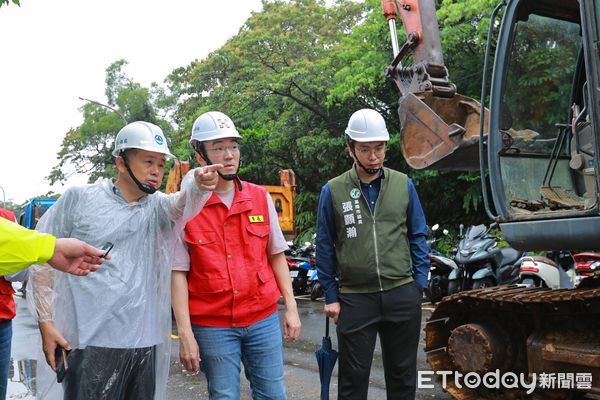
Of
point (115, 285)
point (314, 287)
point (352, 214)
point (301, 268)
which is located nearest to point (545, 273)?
point (352, 214)

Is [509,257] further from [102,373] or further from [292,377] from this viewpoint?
[102,373]

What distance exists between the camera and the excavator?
3.62 metres

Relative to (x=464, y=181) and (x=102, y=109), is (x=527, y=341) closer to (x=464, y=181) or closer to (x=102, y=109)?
(x=464, y=181)

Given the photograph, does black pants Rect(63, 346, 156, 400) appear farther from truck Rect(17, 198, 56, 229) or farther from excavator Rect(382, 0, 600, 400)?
truck Rect(17, 198, 56, 229)

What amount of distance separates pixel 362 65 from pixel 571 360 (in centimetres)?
1313

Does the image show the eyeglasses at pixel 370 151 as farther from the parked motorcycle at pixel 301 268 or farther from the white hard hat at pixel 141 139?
the parked motorcycle at pixel 301 268

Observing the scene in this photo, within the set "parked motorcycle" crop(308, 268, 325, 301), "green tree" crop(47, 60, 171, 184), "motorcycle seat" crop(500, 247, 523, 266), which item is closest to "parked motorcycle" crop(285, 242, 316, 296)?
"parked motorcycle" crop(308, 268, 325, 301)

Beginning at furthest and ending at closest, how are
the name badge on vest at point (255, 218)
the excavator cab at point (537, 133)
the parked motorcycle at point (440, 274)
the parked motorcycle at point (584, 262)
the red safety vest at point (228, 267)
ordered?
1. the parked motorcycle at point (440, 274)
2. the parked motorcycle at point (584, 262)
3. the excavator cab at point (537, 133)
4. the name badge on vest at point (255, 218)
5. the red safety vest at point (228, 267)

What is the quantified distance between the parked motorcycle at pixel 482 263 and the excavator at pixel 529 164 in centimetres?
353

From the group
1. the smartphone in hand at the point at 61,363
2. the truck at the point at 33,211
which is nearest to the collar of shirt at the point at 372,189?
the smartphone in hand at the point at 61,363

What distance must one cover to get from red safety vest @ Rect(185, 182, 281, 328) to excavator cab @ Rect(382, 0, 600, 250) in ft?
4.77

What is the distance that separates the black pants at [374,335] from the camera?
3625 mm

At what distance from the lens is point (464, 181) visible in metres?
16.2

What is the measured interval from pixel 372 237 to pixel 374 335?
1.81 feet
